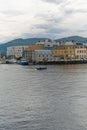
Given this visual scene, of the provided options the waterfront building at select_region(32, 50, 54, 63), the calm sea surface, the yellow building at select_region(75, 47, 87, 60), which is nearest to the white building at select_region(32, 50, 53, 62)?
the waterfront building at select_region(32, 50, 54, 63)

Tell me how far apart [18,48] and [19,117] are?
135 meters

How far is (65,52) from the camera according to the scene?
4021 inches

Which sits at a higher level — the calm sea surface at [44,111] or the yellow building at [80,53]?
the yellow building at [80,53]

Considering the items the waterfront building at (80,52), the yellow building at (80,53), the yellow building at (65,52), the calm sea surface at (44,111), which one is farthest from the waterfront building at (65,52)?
the calm sea surface at (44,111)

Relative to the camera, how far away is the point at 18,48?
5915 inches

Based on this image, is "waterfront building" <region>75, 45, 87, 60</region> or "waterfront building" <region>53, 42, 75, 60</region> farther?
"waterfront building" <region>75, 45, 87, 60</region>

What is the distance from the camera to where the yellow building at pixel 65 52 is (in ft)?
330

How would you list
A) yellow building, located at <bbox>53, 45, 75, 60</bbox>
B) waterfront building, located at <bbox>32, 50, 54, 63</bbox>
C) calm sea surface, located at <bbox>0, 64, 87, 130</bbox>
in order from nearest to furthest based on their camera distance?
calm sea surface, located at <bbox>0, 64, 87, 130</bbox> → yellow building, located at <bbox>53, 45, 75, 60</bbox> → waterfront building, located at <bbox>32, 50, 54, 63</bbox>

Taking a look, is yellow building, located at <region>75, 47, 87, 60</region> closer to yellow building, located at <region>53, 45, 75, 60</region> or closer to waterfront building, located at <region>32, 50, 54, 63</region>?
yellow building, located at <region>53, 45, 75, 60</region>

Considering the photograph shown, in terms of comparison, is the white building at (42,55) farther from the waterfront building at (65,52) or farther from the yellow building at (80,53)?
the yellow building at (80,53)

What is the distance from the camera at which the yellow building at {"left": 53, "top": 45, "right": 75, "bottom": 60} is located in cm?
10050

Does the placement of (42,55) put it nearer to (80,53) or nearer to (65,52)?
(65,52)

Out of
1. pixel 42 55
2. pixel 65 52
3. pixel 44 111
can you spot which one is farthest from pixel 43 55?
pixel 44 111

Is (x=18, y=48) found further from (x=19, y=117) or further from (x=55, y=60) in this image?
(x=19, y=117)
